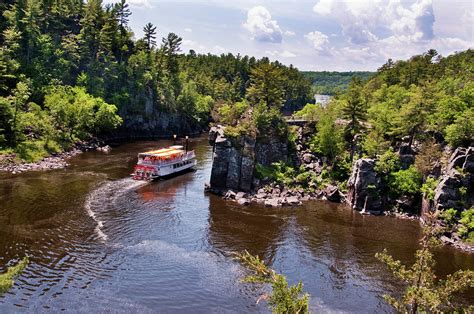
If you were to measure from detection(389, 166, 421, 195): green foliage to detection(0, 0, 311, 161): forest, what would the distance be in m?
31.7

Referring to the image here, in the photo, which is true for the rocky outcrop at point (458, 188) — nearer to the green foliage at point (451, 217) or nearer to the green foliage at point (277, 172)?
the green foliage at point (451, 217)

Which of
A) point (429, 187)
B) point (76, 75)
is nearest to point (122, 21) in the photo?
point (76, 75)

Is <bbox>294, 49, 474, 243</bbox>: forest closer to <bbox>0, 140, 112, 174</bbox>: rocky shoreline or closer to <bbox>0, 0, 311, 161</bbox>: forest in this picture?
<bbox>0, 0, 311, 161</bbox>: forest

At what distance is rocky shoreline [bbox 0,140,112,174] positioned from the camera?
261ft

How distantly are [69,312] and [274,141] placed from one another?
54.6 meters

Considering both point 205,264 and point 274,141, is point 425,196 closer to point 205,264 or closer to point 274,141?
point 274,141

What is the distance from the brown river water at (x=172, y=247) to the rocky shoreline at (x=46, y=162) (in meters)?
3.88

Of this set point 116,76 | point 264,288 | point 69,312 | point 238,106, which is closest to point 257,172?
point 238,106

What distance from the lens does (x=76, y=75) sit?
407ft

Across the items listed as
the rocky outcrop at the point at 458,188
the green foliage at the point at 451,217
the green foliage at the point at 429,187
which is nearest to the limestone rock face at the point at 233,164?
the green foliage at the point at 429,187

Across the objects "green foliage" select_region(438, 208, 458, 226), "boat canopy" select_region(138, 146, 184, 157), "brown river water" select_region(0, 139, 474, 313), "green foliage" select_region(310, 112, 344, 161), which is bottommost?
"brown river water" select_region(0, 139, 474, 313)

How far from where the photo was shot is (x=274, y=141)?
83375 mm

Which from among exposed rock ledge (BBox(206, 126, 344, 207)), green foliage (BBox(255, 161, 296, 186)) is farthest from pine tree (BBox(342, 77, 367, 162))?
green foliage (BBox(255, 161, 296, 186))

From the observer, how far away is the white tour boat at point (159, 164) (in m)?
82.2
